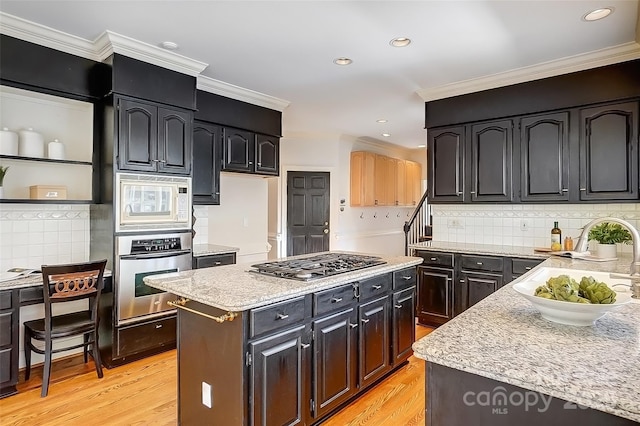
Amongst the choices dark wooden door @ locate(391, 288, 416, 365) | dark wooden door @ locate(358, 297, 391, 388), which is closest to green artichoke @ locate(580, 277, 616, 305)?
dark wooden door @ locate(358, 297, 391, 388)

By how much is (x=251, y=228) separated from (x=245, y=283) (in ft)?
11.0

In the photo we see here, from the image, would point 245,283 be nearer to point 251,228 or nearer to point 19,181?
point 19,181

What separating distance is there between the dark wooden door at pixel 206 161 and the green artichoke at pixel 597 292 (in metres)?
3.60

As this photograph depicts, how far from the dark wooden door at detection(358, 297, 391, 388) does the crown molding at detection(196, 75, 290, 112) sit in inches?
115

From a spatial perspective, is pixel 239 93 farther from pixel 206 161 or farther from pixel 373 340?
pixel 373 340

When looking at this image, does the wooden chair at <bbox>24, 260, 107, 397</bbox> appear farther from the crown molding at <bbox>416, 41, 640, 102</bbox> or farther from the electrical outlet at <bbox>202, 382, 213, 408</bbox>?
the crown molding at <bbox>416, 41, 640, 102</bbox>

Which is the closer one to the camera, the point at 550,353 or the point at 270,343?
the point at 550,353

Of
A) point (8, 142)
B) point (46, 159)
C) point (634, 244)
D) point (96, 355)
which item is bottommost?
point (96, 355)

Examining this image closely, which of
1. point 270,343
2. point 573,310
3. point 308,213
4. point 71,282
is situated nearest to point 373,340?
point 270,343

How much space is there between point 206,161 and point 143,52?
50.9 inches

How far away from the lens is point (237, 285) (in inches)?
82.0

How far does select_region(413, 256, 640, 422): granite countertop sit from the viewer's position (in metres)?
0.89

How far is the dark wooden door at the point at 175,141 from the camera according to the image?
3422mm

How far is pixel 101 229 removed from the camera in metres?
3.33
